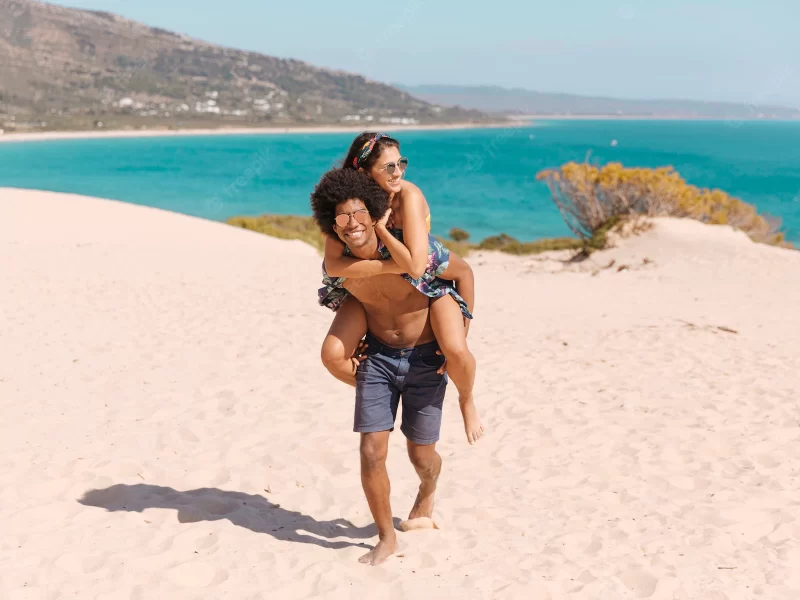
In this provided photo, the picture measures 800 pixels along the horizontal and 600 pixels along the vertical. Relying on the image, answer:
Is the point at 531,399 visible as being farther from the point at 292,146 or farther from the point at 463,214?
the point at 292,146

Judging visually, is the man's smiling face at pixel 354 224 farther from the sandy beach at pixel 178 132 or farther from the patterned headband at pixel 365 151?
the sandy beach at pixel 178 132

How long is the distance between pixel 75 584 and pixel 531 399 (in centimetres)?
441

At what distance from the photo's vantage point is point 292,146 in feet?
380

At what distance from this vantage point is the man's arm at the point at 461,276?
11.9ft

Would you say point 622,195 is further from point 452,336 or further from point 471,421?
point 452,336

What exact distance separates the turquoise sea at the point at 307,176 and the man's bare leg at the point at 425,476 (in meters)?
32.8

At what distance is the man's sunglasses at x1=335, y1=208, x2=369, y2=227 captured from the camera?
10.7ft

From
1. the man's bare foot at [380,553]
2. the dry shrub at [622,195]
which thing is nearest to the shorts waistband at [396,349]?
the man's bare foot at [380,553]

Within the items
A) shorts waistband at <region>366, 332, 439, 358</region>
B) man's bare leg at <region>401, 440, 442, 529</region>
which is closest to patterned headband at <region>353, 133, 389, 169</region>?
shorts waistband at <region>366, 332, 439, 358</region>

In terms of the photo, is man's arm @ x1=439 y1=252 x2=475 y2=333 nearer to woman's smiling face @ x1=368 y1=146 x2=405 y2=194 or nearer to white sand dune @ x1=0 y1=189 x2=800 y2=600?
woman's smiling face @ x1=368 y1=146 x2=405 y2=194

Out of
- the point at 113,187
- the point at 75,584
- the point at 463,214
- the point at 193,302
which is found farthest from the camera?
the point at 113,187

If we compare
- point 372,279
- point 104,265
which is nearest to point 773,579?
point 372,279

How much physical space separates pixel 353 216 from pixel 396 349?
753mm

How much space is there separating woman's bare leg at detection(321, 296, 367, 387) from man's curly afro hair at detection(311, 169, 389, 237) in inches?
20.4
